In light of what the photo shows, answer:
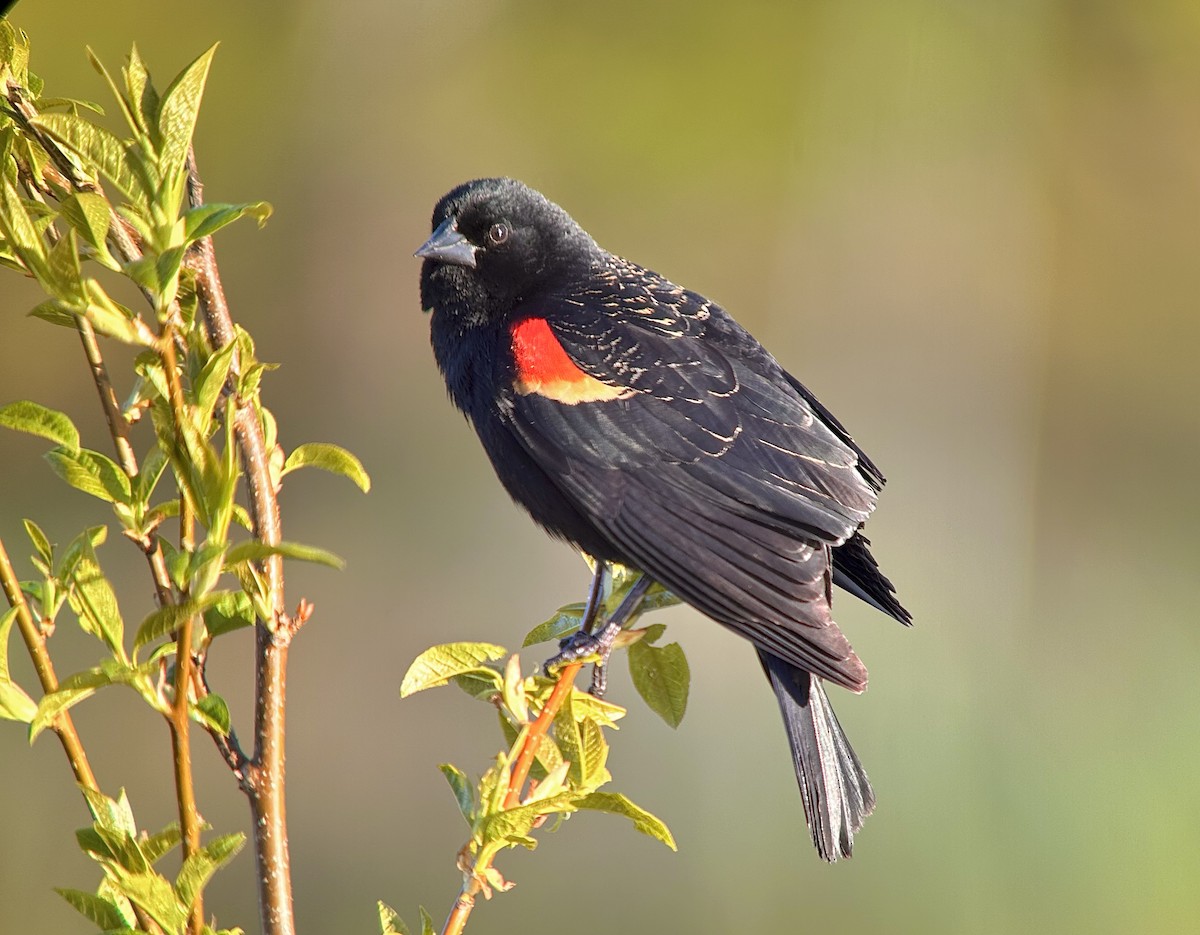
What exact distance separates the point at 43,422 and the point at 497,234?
99cm

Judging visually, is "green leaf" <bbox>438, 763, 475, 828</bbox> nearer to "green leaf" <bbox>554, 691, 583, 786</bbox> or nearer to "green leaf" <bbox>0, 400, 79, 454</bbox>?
"green leaf" <bbox>554, 691, 583, 786</bbox>

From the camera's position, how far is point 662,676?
859 millimetres

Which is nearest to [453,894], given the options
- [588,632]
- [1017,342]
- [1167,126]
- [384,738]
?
[384,738]

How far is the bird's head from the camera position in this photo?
1.47 metres

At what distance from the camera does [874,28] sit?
3586mm

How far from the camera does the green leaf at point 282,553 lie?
408 millimetres

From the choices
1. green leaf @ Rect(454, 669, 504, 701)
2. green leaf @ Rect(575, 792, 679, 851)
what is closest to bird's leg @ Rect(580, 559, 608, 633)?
green leaf @ Rect(454, 669, 504, 701)

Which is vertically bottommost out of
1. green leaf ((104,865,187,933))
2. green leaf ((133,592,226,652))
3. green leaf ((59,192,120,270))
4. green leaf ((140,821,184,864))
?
green leaf ((104,865,187,933))

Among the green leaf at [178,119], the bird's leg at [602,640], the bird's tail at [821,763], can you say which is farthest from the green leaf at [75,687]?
the bird's tail at [821,763]

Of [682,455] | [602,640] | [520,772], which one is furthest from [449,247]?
[520,772]

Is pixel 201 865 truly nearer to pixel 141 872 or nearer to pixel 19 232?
pixel 141 872

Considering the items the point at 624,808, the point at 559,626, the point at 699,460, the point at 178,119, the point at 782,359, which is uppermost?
the point at 782,359

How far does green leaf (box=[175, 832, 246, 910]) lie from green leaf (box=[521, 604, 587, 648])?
0.35 m

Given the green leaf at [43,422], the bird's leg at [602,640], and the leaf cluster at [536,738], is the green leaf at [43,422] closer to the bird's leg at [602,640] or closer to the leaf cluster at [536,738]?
the leaf cluster at [536,738]
